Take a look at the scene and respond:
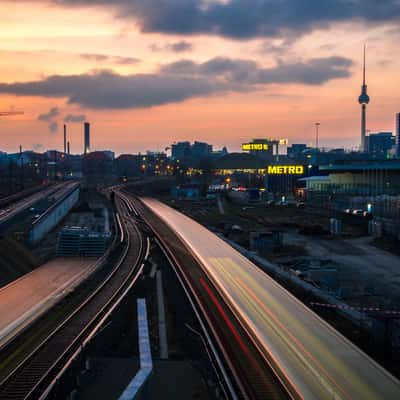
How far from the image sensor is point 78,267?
2545 centimetres

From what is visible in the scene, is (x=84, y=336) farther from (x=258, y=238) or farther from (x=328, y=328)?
(x=258, y=238)

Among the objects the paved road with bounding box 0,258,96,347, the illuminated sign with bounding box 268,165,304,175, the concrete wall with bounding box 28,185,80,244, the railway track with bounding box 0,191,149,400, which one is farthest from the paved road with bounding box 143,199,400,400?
the illuminated sign with bounding box 268,165,304,175

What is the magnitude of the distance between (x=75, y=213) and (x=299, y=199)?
3572cm

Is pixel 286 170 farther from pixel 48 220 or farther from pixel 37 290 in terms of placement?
pixel 37 290

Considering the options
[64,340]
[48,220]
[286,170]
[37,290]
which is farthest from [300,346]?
[286,170]

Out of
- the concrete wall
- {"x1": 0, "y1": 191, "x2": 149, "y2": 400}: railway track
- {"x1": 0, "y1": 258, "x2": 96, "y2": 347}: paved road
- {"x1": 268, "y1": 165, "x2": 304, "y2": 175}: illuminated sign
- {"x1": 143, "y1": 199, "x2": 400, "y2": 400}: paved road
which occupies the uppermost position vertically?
{"x1": 268, "y1": 165, "x2": 304, "y2": 175}: illuminated sign

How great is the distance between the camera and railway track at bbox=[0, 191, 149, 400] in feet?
35.6

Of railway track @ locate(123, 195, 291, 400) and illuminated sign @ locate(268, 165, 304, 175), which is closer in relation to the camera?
railway track @ locate(123, 195, 291, 400)

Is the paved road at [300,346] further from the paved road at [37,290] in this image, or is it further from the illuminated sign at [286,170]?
the illuminated sign at [286,170]

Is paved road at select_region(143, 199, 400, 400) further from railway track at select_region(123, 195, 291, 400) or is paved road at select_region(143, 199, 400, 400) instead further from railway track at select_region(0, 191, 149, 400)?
railway track at select_region(0, 191, 149, 400)

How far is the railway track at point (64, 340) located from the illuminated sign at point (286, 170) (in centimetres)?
5944

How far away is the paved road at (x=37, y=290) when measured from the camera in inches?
629

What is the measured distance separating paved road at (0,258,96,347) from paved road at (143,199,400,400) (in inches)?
251

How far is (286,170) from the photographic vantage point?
83.1m
